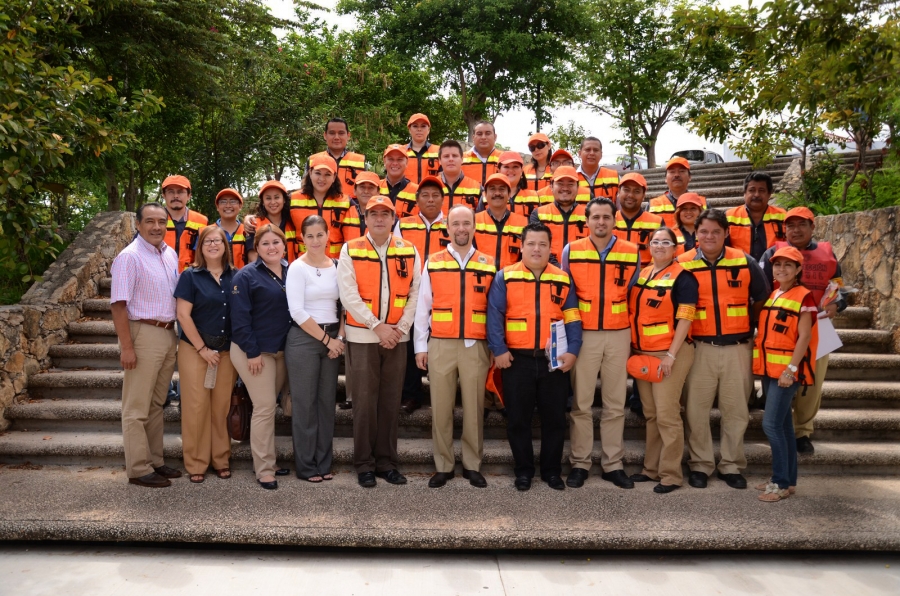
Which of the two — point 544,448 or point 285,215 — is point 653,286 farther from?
point 285,215

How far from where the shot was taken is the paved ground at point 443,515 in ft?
14.0

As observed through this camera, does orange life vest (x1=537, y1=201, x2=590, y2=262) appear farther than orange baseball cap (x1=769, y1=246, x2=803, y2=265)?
Yes

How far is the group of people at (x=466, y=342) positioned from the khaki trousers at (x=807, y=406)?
1.53ft

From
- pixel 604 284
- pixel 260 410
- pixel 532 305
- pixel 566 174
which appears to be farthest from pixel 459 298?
pixel 260 410

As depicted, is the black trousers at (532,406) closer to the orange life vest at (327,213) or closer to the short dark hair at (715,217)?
the short dark hair at (715,217)

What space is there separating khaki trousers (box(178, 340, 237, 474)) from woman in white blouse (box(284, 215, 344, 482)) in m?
0.57

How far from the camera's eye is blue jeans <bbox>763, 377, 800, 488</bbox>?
16.2ft

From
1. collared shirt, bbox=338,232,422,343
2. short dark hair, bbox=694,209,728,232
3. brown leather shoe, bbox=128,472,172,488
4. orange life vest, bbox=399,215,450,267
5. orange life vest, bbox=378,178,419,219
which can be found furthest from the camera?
orange life vest, bbox=378,178,419,219

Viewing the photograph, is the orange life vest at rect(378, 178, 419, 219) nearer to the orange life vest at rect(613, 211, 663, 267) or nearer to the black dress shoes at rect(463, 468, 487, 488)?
the orange life vest at rect(613, 211, 663, 267)

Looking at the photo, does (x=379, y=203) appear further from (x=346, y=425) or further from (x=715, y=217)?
(x=715, y=217)

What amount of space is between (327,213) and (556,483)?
10.9ft

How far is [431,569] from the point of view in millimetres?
4152

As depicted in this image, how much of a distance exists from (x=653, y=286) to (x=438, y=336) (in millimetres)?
1805

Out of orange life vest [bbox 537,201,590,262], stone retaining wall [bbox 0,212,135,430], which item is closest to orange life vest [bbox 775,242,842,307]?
orange life vest [bbox 537,201,590,262]
